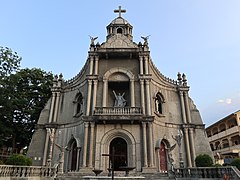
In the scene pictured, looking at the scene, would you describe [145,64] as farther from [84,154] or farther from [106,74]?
[84,154]

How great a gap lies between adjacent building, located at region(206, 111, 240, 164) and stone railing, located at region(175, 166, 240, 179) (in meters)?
20.0

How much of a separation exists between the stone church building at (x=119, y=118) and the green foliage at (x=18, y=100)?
4.84 meters

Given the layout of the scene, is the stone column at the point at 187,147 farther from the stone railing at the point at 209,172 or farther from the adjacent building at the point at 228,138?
the adjacent building at the point at 228,138

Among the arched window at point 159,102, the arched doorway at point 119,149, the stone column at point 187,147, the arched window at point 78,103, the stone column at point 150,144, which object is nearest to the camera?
the stone column at point 150,144

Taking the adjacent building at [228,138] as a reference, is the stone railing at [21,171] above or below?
below

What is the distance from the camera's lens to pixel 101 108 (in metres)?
17.4

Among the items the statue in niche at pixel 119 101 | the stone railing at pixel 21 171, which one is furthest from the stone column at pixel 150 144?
the stone railing at pixel 21 171

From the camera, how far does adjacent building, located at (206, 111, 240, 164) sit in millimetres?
32284

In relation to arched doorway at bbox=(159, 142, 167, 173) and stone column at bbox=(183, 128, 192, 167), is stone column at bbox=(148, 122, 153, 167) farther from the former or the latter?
stone column at bbox=(183, 128, 192, 167)

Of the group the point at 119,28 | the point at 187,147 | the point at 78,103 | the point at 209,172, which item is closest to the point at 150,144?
the point at 187,147

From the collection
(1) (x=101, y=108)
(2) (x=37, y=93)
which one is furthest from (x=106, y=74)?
(2) (x=37, y=93)

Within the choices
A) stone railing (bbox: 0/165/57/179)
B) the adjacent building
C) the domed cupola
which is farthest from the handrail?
the adjacent building

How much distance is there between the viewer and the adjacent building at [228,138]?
32.3 m

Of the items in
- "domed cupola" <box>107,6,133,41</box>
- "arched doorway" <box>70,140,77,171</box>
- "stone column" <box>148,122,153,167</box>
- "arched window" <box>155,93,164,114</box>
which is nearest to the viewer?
"stone column" <box>148,122,153,167</box>
